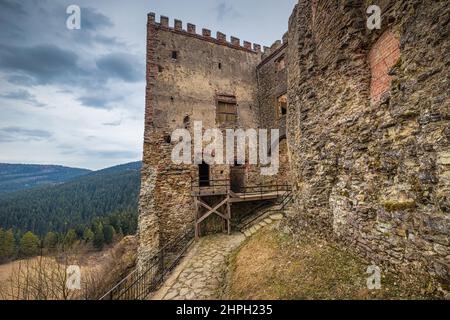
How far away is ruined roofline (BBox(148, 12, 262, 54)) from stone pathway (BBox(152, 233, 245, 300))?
41.0 feet

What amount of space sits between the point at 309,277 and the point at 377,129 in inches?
129

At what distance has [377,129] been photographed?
434cm

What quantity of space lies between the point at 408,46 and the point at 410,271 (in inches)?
144

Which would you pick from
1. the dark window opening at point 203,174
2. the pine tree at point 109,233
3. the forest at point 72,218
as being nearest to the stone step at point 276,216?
the dark window opening at point 203,174

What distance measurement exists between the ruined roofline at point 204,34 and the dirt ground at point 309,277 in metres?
13.3

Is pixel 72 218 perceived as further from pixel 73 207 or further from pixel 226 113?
pixel 226 113

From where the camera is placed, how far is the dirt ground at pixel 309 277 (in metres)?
3.46

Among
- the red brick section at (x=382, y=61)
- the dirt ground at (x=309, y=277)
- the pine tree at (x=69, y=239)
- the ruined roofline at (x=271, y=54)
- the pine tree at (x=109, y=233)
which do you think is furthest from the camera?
the pine tree at (x=109, y=233)

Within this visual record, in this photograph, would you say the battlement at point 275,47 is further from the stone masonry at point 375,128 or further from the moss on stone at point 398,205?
the moss on stone at point 398,205

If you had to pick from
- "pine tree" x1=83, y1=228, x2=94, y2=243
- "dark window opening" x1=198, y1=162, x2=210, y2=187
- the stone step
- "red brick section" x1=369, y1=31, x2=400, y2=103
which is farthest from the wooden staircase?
"pine tree" x1=83, y1=228, x2=94, y2=243

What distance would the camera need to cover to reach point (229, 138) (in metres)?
14.4

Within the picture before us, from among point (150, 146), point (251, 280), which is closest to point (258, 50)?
point (150, 146)

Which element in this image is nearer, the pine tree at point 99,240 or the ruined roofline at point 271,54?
the ruined roofline at point 271,54

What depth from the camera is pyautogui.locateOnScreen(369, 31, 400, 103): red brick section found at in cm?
420
